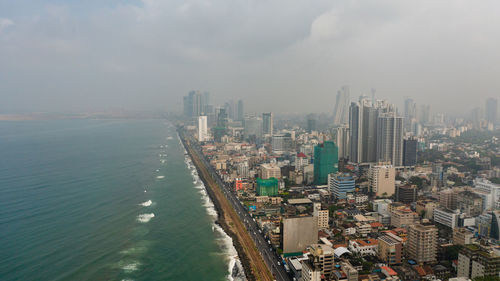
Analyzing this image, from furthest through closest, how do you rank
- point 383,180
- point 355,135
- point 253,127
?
1. point 253,127
2. point 355,135
3. point 383,180

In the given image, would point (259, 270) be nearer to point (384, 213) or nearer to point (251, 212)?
point (251, 212)

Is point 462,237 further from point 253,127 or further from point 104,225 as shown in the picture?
point 253,127

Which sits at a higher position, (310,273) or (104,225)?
(310,273)

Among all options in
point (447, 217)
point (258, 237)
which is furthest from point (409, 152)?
point (258, 237)

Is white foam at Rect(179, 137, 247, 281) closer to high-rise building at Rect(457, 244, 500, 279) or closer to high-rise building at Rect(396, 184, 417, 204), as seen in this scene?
high-rise building at Rect(457, 244, 500, 279)

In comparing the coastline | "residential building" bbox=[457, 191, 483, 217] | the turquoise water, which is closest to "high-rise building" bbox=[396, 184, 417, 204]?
"residential building" bbox=[457, 191, 483, 217]

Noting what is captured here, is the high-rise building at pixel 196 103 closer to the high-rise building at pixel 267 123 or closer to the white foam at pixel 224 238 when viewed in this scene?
the high-rise building at pixel 267 123

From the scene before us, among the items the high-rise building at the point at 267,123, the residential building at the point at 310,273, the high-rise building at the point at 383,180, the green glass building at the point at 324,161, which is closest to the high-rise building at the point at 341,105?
the high-rise building at the point at 267,123
